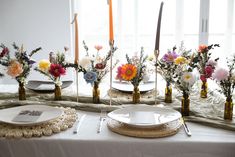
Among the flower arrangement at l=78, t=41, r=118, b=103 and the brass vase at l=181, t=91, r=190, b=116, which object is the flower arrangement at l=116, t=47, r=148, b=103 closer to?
the flower arrangement at l=78, t=41, r=118, b=103

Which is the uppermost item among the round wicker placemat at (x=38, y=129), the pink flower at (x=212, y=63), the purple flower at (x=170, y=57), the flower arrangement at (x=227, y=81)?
the purple flower at (x=170, y=57)

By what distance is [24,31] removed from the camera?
3369mm

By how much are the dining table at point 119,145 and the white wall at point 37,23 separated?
2360 mm

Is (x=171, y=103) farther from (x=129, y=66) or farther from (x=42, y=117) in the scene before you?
(x=42, y=117)

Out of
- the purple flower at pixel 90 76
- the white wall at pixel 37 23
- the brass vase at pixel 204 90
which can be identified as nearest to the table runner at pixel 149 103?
the brass vase at pixel 204 90

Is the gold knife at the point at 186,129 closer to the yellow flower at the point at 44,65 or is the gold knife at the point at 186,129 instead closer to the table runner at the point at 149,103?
the table runner at the point at 149,103

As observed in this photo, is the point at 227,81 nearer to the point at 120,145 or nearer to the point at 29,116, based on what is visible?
the point at 120,145

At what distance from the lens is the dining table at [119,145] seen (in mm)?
1026

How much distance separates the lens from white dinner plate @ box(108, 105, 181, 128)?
112cm

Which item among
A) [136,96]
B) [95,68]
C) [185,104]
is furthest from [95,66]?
[185,104]

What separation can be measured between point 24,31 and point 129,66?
2.38 metres

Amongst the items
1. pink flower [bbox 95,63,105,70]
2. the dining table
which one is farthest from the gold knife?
pink flower [bbox 95,63,105,70]

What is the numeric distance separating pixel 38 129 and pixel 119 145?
1.08 feet

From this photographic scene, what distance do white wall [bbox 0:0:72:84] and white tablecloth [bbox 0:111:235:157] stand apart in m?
2.36
